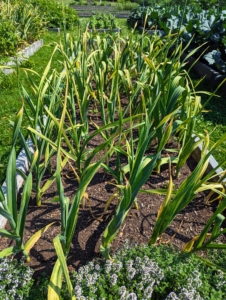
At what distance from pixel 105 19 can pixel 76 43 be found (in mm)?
6639

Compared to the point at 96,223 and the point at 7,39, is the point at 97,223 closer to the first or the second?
the point at 96,223

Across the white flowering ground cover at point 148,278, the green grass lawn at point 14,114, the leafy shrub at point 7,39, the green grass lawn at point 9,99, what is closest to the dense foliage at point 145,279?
the white flowering ground cover at point 148,278

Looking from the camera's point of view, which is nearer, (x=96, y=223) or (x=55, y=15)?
(x=96, y=223)

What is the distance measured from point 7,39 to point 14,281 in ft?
16.1

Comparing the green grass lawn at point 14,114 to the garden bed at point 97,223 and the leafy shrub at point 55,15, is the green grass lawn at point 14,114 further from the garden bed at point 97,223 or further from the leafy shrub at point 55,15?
the leafy shrub at point 55,15

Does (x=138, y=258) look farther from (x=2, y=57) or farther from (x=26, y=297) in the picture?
(x=2, y=57)

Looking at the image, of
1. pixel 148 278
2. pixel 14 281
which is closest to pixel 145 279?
pixel 148 278

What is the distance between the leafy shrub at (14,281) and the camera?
158 cm

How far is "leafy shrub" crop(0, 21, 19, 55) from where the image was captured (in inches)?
220

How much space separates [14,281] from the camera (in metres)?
1.61

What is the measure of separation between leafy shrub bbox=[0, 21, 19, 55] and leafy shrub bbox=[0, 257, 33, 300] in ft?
15.2

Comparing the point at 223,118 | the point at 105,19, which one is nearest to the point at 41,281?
the point at 223,118

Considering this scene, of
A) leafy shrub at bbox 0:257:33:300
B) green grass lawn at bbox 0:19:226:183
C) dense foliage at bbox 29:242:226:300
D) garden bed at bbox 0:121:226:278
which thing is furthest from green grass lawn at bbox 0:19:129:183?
dense foliage at bbox 29:242:226:300

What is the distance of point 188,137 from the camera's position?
2.47 meters
